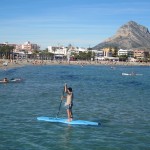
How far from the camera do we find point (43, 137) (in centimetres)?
1994

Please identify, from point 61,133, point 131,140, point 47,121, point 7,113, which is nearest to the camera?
point 131,140

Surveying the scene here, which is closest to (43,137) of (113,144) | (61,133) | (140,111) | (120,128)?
(61,133)

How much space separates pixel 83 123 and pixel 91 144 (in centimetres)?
458

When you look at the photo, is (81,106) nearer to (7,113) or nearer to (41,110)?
(41,110)

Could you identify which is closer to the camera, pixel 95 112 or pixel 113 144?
pixel 113 144

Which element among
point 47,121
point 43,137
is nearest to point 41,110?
point 47,121

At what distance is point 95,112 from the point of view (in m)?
29.2

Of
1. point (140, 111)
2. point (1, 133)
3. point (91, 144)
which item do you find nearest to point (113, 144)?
point (91, 144)

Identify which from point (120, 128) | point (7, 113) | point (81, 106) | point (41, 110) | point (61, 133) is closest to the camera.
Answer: point (61, 133)

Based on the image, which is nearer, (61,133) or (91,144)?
(91,144)

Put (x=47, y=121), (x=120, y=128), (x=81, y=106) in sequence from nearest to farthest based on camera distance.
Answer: (x=120, y=128)
(x=47, y=121)
(x=81, y=106)

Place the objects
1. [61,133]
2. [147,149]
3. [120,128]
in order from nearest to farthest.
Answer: [147,149] < [61,133] < [120,128]

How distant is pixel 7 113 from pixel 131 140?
10964 millimetres

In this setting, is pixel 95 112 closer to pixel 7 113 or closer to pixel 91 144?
pixel 7 113
